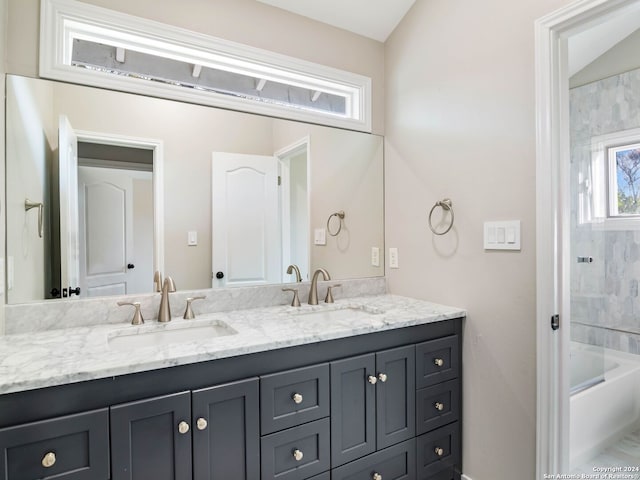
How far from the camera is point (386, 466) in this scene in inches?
58.9

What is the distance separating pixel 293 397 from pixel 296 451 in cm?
20

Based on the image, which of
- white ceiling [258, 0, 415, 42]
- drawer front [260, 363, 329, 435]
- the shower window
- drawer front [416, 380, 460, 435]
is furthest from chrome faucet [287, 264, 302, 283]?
the shower window

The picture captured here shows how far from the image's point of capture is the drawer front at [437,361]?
1.59 meters

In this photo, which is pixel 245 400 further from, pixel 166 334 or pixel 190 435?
pixel 166 334

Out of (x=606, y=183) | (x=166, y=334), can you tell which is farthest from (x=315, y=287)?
(x=606, y=183)

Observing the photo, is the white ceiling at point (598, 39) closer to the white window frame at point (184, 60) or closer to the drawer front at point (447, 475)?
the white window frame at point (184, 60)

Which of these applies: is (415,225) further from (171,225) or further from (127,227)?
(127,227)

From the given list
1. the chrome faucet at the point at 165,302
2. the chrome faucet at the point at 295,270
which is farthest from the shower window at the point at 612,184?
the chrome faucet at the point at 165,302

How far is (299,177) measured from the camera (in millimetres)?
2098

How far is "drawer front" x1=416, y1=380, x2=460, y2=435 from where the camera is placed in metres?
1.59

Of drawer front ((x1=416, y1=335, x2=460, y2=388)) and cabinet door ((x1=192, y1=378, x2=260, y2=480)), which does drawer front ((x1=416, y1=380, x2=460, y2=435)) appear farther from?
cabinet door ((x1=192, y1=378, x2=260, y2=480))

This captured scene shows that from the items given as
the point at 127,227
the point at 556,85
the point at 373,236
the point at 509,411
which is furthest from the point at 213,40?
the point at 509,411

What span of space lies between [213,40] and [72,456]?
69.3 inches

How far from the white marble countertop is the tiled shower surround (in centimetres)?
195
